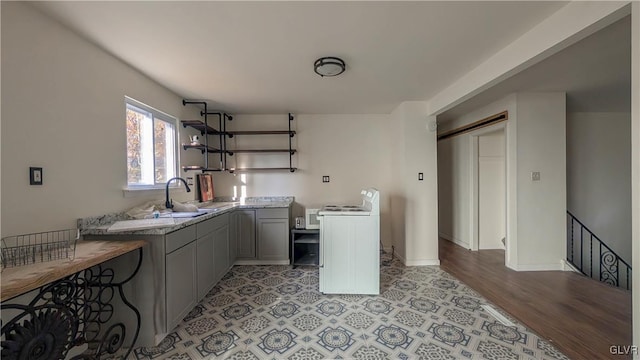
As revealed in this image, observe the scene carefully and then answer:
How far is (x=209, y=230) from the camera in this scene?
251cm

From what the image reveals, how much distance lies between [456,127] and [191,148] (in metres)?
4.31

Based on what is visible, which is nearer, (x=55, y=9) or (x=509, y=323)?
(x=55, y=9)

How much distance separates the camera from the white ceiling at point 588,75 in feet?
6.40

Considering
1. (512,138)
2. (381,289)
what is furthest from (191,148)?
(512,138)

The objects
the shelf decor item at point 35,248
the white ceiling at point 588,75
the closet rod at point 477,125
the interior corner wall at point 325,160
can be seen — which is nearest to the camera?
the shelf decor item at point 35,248

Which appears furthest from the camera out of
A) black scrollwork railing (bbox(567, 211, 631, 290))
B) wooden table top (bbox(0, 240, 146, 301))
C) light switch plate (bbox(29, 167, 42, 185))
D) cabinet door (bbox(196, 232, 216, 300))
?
black scrollwork railing (bbox(567, 211, 631, 290))

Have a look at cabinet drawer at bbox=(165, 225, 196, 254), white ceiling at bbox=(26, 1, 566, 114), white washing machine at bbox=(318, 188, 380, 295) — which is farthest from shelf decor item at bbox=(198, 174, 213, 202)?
white washing machine at bbox=(318, 188, 380, 295)

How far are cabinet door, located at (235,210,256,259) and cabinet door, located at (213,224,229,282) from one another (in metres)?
0.34

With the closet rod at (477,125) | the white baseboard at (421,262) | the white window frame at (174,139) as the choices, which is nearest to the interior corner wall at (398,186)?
the white baseboard at (421,262)

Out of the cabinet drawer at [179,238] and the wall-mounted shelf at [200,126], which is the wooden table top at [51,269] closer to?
the cabinet drawer at [179,238]

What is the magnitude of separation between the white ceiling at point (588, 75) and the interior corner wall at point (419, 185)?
0.78m

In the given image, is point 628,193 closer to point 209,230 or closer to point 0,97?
point 209,230

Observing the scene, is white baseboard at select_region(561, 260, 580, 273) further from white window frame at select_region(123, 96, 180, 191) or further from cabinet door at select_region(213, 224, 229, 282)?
white window frame at select_region(123, 96, 180, 191)

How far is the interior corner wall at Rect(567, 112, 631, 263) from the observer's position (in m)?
3.77
